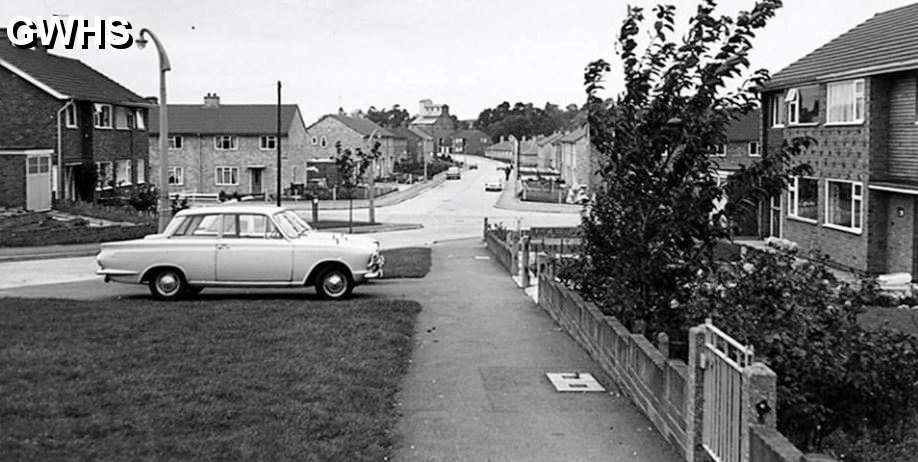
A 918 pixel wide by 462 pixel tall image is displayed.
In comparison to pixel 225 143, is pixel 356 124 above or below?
above

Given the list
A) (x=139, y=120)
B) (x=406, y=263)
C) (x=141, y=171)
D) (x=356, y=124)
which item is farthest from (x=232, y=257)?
(x=356, y=124)

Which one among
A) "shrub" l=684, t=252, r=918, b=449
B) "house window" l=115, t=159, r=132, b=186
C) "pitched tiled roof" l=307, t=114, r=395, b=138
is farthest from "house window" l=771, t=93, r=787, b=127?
"pitched tiled roof" l=307, t=114, r=395, b=138

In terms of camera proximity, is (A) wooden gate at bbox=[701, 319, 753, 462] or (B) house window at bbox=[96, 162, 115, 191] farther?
(B) house window at bbox=[96, 162, 115, 191]

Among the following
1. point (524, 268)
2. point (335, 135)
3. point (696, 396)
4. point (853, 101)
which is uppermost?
point (335, 135)

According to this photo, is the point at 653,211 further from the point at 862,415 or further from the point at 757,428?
the point at 757,428

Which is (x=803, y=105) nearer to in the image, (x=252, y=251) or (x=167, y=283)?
(x=252, y=251)

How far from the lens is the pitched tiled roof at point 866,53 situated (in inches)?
1051

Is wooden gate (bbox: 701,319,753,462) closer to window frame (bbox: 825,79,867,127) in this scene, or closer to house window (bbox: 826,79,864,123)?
window frame (bbox: 825,79,867,127)

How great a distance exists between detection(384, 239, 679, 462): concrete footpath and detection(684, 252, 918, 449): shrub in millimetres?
1132

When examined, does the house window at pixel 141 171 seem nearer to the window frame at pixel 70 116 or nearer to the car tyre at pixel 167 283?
the window frame at pixel 70 116

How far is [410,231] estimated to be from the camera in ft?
161

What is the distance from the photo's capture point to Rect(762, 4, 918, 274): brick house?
26297 mm

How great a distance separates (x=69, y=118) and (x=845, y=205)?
28.8 metres

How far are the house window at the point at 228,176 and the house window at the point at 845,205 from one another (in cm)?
5237
